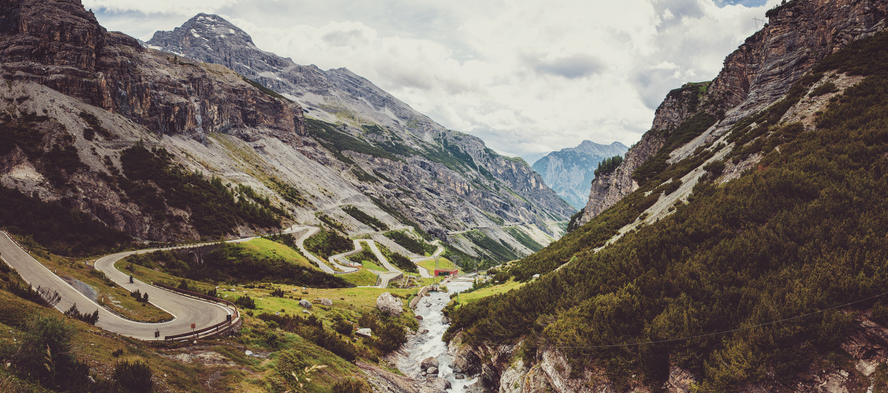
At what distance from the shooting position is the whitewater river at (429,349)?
2924 cm

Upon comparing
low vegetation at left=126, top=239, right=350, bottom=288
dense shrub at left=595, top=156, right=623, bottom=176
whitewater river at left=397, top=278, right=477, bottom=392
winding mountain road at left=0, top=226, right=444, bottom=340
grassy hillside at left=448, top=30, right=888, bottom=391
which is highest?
dense shrub at left=595, top=156, right=623, bottom=176

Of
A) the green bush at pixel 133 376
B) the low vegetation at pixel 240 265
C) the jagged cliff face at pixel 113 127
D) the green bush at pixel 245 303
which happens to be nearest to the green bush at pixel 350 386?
the green bush at pixel 133 376

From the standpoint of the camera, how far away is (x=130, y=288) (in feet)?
93.1

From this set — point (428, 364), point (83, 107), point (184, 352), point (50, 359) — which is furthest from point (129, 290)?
point (83, 107)

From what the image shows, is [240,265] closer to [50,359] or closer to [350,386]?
[350,386]

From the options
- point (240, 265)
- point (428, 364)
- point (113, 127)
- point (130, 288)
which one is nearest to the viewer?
point (130, 288)

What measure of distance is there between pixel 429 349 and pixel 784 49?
64.2m

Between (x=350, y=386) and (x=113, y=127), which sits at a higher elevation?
(x=113, y=127)

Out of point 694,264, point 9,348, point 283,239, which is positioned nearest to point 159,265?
point 283,239

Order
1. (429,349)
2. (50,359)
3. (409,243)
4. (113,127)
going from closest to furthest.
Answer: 1. (50,359)
2. (429,349)
3. (113,127)
4. (409,243)

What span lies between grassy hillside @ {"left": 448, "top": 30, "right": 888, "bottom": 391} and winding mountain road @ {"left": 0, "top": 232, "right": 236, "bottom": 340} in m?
22.1

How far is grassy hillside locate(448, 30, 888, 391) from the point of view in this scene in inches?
489

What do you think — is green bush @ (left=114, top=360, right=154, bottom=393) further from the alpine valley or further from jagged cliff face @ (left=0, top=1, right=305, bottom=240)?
jagged cliff face @ (left=0, top=1, right=305, bottom=240)

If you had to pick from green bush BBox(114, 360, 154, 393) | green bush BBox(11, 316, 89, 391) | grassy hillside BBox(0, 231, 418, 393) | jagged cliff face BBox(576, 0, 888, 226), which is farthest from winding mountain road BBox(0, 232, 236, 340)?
jagged cliff face BBox(576, 0, 888, 226)
